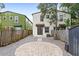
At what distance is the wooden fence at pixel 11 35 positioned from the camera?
248 inches

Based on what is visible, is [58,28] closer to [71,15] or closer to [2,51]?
[71,15]

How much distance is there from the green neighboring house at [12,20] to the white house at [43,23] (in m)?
0.11

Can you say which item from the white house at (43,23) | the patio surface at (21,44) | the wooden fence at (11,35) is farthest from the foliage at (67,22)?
the wooden fence at (11,35)

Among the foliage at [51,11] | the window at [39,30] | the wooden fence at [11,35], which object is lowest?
the wooden fence at [11,35]

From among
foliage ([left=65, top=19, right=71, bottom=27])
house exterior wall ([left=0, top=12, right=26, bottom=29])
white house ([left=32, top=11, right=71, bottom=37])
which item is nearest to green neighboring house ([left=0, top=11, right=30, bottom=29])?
house exterior wall ([left=0, top=12, right=26, bottom=29])

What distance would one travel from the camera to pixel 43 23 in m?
6.29

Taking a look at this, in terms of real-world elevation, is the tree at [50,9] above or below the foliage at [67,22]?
above

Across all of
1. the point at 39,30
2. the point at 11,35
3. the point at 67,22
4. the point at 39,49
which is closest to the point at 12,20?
the point at 11,35

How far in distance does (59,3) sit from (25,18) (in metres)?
0.36

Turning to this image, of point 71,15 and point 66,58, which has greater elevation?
point 71,15

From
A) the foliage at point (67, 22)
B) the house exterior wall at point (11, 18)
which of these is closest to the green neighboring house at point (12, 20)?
the house exterior wall at point (11, 18)

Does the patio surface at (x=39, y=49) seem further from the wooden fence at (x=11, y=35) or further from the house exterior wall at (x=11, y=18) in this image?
the house exterior wall at (x=11, y=18)

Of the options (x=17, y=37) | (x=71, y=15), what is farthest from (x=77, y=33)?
(x=17, y=37)

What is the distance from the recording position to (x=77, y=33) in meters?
6.26
